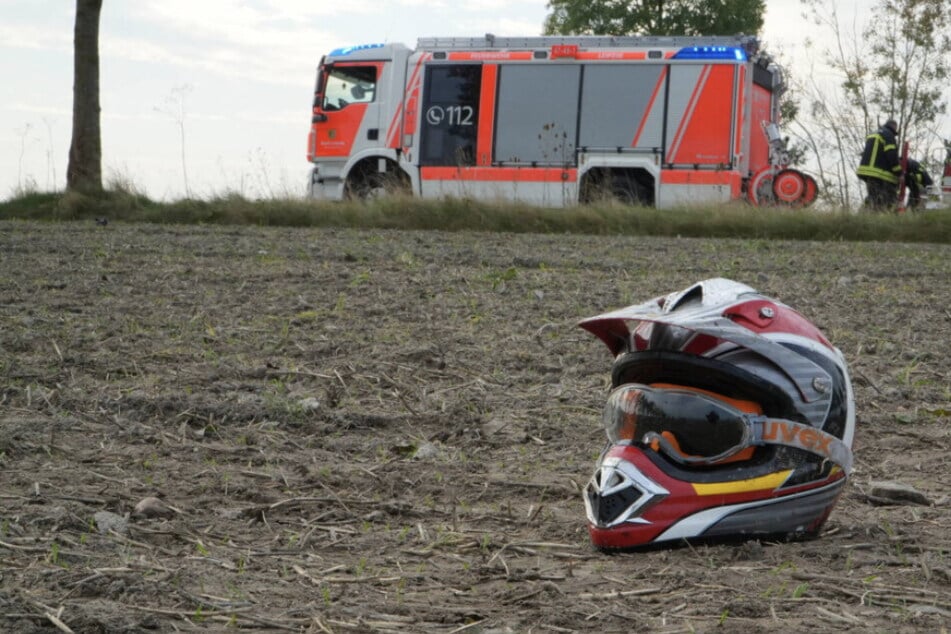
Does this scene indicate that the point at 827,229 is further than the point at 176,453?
Yes

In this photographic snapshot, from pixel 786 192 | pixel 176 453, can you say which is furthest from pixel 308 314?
pixel 786 192

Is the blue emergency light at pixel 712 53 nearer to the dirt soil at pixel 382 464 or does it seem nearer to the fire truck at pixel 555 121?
the fire truck at pixel 555 121

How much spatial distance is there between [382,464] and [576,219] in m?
9.50

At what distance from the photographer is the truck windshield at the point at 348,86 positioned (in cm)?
1962

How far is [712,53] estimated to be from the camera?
61.2 feet

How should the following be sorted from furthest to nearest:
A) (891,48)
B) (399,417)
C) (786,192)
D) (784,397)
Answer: (891,48)
(786,192)
(399,417)
(784,397)

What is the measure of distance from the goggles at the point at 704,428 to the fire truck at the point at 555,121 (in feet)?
49.7

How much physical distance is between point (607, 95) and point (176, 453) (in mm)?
15882

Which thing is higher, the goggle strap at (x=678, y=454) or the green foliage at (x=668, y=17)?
the green foliage at (x=668, y=17)

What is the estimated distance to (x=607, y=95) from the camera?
1900 centimetres

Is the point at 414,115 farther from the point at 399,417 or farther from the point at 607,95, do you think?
the point at 399,417

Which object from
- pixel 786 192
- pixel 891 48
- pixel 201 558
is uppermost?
pixel 891 48

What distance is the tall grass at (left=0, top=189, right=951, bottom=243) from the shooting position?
1268 centimetres

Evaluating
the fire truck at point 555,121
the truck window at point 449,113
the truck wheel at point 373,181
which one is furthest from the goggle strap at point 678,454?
the truck window at point 449,113
